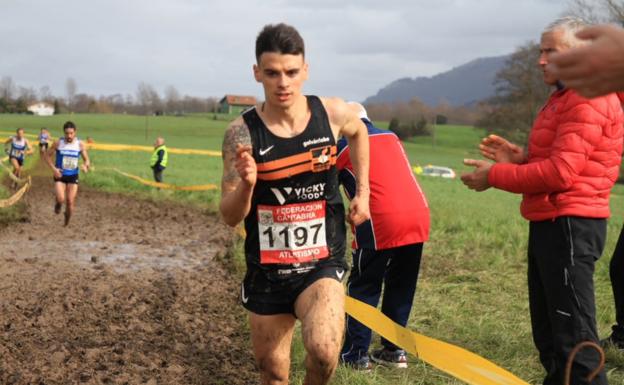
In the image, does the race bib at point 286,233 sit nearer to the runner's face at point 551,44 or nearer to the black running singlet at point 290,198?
the black running singlet at point 290,198

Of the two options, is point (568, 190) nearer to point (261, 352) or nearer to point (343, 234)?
point (343, 234)

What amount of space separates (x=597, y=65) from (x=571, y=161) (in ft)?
6.01

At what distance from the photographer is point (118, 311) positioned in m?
6.23

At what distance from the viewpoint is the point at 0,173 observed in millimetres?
20453

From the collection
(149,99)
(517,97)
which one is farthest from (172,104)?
(517,97)

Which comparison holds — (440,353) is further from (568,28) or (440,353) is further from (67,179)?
(67,179)

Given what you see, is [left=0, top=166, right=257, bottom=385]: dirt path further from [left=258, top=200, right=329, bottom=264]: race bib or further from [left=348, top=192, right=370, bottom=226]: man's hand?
[left=348, top=192, right=370, bottom=226]: man's hand

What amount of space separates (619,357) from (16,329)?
5007mm

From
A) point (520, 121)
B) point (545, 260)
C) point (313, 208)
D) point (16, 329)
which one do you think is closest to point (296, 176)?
point (313, 208)

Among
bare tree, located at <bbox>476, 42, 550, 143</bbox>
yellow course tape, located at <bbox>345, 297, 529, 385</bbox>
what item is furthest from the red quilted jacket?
bare tree, located at <bbox>476, 42, 550, 143</bbox>

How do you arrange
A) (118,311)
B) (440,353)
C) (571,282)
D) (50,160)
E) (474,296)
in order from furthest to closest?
(50,160) → (474,296) → (118,311) → (440,353) → (571,282)

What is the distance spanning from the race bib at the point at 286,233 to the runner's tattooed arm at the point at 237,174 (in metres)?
0.20

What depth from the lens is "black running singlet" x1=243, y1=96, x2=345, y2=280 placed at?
384cm

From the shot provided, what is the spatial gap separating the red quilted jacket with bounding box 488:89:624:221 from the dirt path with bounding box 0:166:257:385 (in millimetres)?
2530
